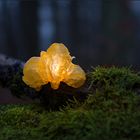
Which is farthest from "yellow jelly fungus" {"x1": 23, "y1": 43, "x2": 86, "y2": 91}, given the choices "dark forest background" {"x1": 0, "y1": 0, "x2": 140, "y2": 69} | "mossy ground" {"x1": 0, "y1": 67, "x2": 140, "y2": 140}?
"dark forest background" {"x1": 0, "y1": 0, "x2": 140, "y2": 69}

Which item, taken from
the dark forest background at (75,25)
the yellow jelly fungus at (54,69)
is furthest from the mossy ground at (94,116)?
the dark forest background at (75,25)

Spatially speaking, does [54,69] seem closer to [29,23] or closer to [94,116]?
[94,116]

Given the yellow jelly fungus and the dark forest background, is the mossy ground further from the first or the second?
the dark forest background

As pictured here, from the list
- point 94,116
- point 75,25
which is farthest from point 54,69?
point 75,25

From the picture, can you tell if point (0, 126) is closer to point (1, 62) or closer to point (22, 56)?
point (1, 62)

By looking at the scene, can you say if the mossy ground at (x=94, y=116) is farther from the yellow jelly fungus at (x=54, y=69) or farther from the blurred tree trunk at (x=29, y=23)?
the blurred tree trunk at (x=29, y=23)
